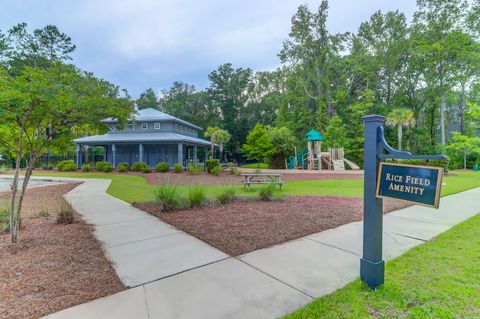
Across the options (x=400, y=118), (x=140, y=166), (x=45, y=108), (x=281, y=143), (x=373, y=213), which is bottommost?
(x=140, y=166)

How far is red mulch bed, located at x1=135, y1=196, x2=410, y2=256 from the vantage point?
4195mm

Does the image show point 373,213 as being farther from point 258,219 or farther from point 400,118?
point 400,118

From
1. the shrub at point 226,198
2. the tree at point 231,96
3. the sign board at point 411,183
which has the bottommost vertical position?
the shrub at point 226,198

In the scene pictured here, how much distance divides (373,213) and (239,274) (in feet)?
5.67

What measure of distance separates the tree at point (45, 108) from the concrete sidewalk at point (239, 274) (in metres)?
1.94

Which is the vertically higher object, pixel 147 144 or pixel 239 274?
pixel 147 144

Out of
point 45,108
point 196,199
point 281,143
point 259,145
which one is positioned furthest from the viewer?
point 259,145

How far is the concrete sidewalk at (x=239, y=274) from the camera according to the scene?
89.3 inches

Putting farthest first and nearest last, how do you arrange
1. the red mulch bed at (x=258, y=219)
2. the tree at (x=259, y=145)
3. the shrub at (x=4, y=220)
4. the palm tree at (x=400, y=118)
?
the tree at (x=259, y=145), the palm tree at (x=400, y=118), the shrub at (x=4, y=220), the red mulch bed at (x=258, y=219)

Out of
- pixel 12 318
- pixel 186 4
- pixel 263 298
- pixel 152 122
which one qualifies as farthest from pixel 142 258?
pixel 152 122

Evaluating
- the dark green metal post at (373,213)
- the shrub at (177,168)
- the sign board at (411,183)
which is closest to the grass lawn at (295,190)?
the dark green metal post at (373,213)

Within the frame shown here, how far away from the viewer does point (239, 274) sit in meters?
2.95

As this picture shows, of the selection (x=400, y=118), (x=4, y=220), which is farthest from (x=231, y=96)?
(x=4, y=220)

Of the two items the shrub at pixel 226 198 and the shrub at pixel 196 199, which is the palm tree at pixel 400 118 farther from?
the shrub at pixel 196 199
